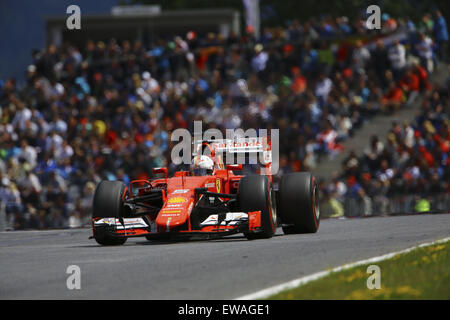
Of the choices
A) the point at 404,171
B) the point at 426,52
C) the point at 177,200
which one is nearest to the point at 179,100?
the point at 426,52

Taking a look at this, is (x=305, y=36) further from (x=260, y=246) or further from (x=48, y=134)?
(x=260, y=246)

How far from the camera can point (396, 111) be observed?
80.4 feet

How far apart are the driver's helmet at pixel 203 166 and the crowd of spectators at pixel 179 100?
731 cm

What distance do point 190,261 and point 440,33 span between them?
16593 millimetres

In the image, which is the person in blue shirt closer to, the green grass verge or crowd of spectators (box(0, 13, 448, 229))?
crowd of spectators (box(0, 13, 448, 229))

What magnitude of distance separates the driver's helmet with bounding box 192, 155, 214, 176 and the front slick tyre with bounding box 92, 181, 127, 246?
129cm

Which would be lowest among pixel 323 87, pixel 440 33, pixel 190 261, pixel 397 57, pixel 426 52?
pixel 190 261

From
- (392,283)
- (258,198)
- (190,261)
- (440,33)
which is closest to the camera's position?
(392,283)

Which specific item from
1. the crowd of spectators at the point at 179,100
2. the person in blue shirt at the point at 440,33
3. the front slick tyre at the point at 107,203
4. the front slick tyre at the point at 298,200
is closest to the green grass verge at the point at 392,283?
the front slick tyre at the point at 298,200

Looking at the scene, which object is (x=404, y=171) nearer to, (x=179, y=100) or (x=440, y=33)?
(x=440, y=33)

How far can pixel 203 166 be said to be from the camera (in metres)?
14.3

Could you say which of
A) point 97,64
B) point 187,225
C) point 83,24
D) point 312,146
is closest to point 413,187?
point 312,146

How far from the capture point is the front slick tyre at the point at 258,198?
42.1ft

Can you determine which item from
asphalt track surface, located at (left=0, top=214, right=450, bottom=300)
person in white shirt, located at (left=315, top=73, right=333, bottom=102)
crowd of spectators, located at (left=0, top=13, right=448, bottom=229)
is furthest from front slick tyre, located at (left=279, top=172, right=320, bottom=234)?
person in white shirt, located at (left=315, top=73, right=333, bottom=102)
